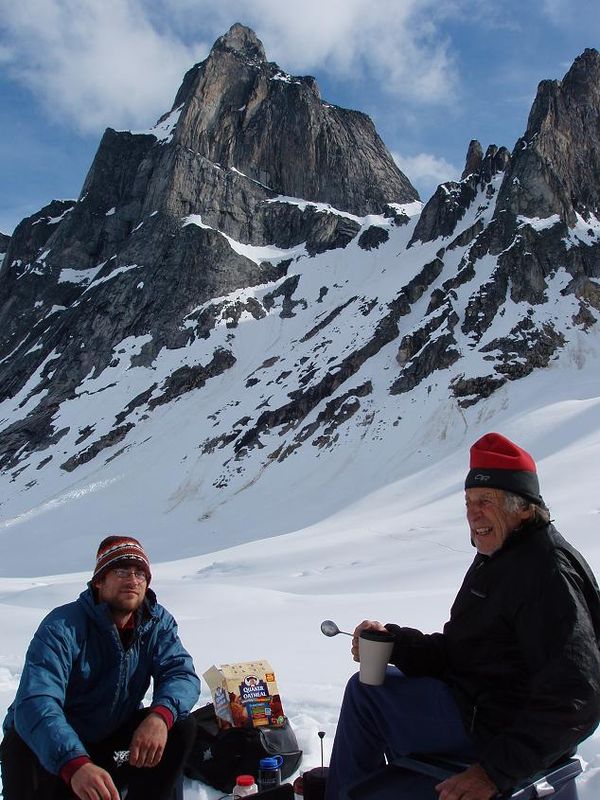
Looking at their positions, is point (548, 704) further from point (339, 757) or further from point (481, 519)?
point (339, 757)

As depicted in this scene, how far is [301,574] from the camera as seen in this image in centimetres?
1430

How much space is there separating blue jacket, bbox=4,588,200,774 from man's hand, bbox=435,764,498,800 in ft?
4.62

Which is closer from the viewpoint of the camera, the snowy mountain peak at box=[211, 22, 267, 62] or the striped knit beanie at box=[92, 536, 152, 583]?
the striped knit beanie at box=[92, 536, 152, 583]

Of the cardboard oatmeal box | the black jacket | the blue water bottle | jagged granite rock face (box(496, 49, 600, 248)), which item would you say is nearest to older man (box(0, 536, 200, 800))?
the blue water bottle

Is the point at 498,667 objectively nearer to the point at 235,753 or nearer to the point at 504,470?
the point at 504,470

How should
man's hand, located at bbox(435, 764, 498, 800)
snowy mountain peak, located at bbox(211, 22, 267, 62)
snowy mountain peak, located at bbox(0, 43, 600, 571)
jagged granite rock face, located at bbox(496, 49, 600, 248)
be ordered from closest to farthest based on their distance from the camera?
man's hand, located at bbox(435, 764, 498, 800) → snowy mountain peak, located at bbox(0, 43, 600, 571) → jagged granite rock face, located at bbox(496, 49, 600, 248) → snowy mountain peak, located at bbox(211, 22, 267, 62)

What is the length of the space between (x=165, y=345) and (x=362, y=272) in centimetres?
1751

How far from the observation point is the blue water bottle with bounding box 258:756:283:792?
369cm

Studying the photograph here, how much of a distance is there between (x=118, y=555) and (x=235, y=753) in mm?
1574

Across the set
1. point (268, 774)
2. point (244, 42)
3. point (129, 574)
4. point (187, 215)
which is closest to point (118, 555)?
point (129, 574)

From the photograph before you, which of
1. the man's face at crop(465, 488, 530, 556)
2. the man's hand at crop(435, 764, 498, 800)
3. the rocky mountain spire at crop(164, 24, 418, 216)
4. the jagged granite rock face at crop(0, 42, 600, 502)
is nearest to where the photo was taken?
the man's hand at crop(435, 764, 498, 800)

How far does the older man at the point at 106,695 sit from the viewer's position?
2898mm

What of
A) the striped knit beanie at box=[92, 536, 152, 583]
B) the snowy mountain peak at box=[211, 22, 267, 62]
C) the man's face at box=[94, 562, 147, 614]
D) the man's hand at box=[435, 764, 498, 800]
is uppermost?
the snowy mountain peak at box=[211, 22, 267, 62]

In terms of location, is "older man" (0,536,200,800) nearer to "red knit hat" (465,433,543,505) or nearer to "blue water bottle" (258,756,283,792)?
"blue water bottle" (258,756,283,792)
